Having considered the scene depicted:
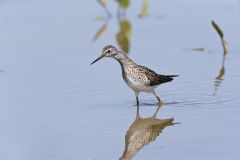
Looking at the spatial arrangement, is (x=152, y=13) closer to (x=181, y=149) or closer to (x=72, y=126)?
(x=72, y=126)

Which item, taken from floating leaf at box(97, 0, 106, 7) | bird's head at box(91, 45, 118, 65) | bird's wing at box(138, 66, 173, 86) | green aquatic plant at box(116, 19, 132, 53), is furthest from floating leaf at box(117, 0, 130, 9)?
bird's wing at box(138, 66, 173, 86)

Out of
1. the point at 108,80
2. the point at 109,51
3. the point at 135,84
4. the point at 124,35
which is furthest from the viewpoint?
the point at 124,35

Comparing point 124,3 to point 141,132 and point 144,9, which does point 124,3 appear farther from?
point 141,132

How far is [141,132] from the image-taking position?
35.3 feet

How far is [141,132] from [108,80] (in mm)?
2643

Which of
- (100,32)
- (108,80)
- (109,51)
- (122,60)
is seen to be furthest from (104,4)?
(122,60)

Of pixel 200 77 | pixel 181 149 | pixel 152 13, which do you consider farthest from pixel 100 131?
pixel 152 13

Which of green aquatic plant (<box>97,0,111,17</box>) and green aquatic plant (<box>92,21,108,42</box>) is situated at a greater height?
green aquatic plant (<box>97,0,111,17</box>)

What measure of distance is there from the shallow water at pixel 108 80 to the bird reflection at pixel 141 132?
0.07 metres

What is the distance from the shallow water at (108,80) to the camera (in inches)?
398

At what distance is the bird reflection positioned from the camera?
9.86 m

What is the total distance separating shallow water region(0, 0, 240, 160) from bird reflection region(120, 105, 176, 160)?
0.07 metres

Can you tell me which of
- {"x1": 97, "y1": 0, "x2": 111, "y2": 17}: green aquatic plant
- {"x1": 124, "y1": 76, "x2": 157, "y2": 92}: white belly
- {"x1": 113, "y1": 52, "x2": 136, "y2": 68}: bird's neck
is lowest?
{"x1": 97, "y1": 0, "x2": 111, "y2": 17}: green aquatic plant

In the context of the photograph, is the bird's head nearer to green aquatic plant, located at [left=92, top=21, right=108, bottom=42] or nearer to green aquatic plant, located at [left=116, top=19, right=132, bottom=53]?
green aquatic plant, located at [left=116, top=19, right=132, bottom=53]
